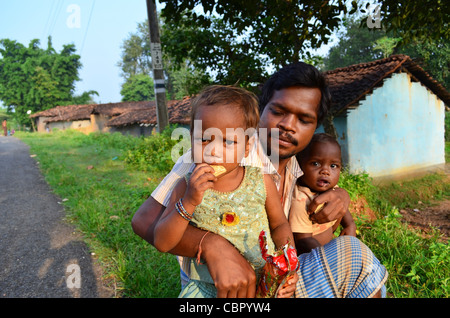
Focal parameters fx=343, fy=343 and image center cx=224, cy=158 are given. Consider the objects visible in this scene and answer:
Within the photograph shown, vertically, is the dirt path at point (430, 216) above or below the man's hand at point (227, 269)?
below

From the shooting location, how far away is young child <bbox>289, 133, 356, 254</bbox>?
170 cm

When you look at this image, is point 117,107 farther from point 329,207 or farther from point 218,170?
point 218,170

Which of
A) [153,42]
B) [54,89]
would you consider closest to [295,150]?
[153,42]

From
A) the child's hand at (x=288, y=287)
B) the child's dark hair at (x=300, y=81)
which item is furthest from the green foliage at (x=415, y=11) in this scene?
the child's hand at (x=288, y=287)

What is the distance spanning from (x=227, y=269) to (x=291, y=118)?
823 millimetres

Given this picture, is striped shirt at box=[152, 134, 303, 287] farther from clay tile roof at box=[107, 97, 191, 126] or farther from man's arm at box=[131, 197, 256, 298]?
clay tile roof at box=[107, 97, 191, 126]

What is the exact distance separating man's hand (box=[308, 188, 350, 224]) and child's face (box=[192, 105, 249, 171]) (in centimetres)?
52

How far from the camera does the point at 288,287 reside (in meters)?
1.29

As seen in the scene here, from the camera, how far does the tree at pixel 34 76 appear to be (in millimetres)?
32625

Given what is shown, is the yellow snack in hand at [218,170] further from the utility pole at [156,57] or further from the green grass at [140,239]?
the utility pole at [156,57]

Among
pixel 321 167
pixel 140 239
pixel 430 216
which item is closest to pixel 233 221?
pixel 321 167

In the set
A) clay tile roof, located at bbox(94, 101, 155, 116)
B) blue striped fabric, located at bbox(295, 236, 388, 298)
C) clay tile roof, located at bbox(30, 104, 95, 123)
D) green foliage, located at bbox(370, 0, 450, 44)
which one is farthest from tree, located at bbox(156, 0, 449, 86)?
clay tile roof, located at bbox(30, 104, 95, 123)

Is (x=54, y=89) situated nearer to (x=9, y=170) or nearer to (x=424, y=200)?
(x=9, y=170)

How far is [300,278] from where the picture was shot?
55.3 inches
